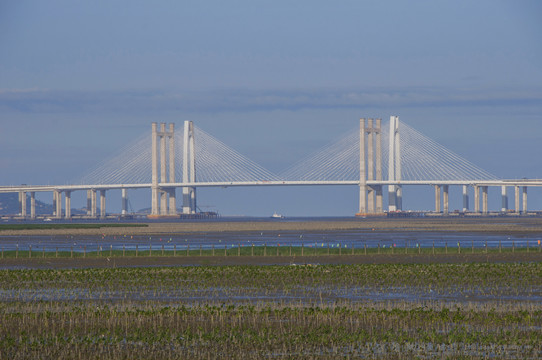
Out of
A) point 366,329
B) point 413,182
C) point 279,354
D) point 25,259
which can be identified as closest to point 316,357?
point 279,354

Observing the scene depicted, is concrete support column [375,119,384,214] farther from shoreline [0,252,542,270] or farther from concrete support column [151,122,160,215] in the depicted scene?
shoreline [0,252,542,270]

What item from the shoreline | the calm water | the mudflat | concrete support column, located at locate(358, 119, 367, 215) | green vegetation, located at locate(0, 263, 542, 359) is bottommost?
green vegetation, located at locate(0, 263, 542, 359)

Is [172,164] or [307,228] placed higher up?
[172,164]

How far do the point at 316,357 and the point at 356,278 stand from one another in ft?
50.5

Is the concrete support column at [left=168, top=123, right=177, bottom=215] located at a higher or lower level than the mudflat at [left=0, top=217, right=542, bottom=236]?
higher

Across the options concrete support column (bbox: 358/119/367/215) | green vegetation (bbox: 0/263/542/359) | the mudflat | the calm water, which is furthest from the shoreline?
concrete support column (bbox: 358/119/367/215)

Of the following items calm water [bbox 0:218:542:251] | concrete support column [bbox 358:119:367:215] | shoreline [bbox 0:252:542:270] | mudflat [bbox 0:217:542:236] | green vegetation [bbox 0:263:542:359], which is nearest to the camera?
green vegetation [bbox 0:263:542:359]

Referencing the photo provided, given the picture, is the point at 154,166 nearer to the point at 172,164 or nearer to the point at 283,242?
the point at 172,164

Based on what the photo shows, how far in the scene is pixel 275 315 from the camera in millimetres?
21984

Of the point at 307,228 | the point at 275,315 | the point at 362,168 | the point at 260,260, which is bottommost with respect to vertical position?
the point at 275,315

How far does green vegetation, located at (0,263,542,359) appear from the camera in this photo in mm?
17578

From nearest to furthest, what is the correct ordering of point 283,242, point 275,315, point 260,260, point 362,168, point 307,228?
point 275,315 < point 260,260 < point 283,242 < point 307,228 < point 362,168

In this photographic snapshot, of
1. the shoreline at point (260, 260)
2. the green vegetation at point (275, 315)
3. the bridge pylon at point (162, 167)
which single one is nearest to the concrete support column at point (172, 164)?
the bridge pylon at point (162, 167)

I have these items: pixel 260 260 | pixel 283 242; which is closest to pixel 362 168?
pixel 283 242
